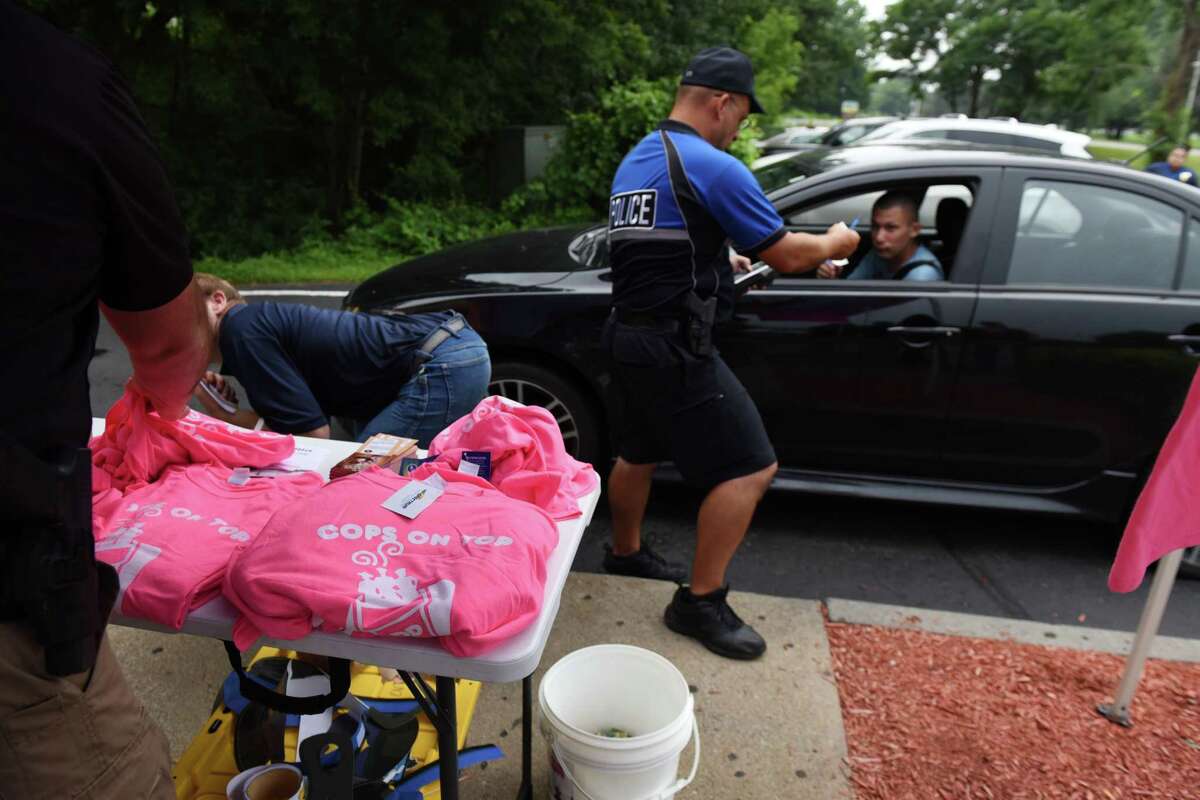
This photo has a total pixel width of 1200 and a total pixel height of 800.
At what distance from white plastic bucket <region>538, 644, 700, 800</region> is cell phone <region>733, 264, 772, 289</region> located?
1.66m

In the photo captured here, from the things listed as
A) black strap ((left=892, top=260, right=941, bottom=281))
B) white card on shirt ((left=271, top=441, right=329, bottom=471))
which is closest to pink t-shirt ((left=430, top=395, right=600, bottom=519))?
white card on shirt ((left=271, top=441, right=329, bottom=471))

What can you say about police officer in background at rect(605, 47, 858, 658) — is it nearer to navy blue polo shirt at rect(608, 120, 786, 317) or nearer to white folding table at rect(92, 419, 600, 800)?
navy blue polo shirt at rect(608, 120, 786, 317)

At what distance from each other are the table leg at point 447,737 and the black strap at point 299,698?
19cm

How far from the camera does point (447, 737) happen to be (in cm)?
165

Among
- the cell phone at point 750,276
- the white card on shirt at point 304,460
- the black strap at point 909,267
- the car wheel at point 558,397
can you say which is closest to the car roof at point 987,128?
the black strap at point 909,267

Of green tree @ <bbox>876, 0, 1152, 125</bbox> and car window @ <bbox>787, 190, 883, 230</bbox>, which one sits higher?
green tree @ <bbox>876, 0, 1152, 125</bbox>

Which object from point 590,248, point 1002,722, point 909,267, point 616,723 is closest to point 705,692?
point 616,723

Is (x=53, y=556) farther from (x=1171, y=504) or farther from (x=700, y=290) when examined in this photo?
(x=1171, y=504)

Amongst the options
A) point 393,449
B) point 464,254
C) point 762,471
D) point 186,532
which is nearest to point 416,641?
point 186,532

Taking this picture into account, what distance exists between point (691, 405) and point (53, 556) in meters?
1.94

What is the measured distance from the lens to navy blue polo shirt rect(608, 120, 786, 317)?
259 centimetres

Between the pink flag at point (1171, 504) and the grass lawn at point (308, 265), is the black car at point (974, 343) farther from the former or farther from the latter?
the grass lawn at point (308, 265)

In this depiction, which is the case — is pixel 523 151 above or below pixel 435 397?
above

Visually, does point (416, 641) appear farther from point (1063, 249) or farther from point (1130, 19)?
point (1130, 19)
